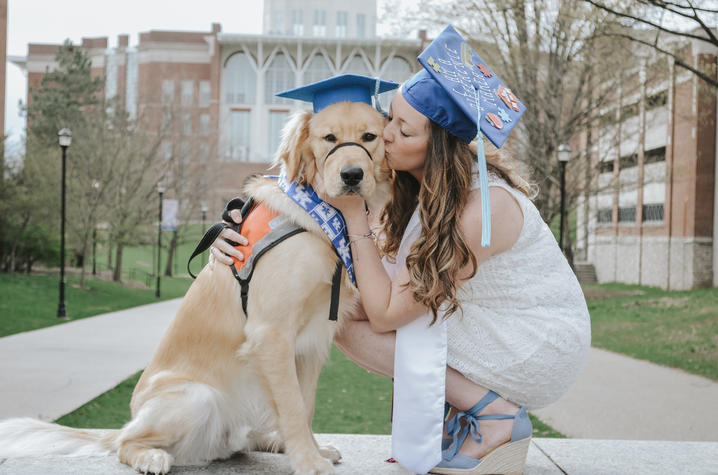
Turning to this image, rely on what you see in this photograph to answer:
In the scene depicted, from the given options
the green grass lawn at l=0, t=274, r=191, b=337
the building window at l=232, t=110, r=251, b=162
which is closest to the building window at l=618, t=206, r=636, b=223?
the green grass lawn at l=0, t=274, r=191, b=337

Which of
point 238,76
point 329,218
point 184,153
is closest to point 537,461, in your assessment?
Result: point 329,218

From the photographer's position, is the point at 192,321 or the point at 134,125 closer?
the point at 192,321

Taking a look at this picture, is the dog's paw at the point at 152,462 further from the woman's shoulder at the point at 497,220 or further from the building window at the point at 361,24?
the building window at the point at 361,24

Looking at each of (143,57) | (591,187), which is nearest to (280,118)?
(143,57)

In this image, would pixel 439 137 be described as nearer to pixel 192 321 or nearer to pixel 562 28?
pixel 192 321

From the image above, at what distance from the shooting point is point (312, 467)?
2559mm

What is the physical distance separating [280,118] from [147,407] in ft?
183

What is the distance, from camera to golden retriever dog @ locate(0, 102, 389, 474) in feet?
8.34

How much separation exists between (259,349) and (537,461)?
149 cm

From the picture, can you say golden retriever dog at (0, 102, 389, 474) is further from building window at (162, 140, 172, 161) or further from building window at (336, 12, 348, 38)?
building window at (336, 12, 348, 38)

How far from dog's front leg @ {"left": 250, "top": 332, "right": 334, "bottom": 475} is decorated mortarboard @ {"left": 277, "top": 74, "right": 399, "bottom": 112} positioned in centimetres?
103

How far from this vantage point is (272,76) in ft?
183

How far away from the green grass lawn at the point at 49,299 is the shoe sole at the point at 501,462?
10060mm

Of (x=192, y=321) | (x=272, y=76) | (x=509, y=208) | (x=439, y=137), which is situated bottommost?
(x=192, y=321)
